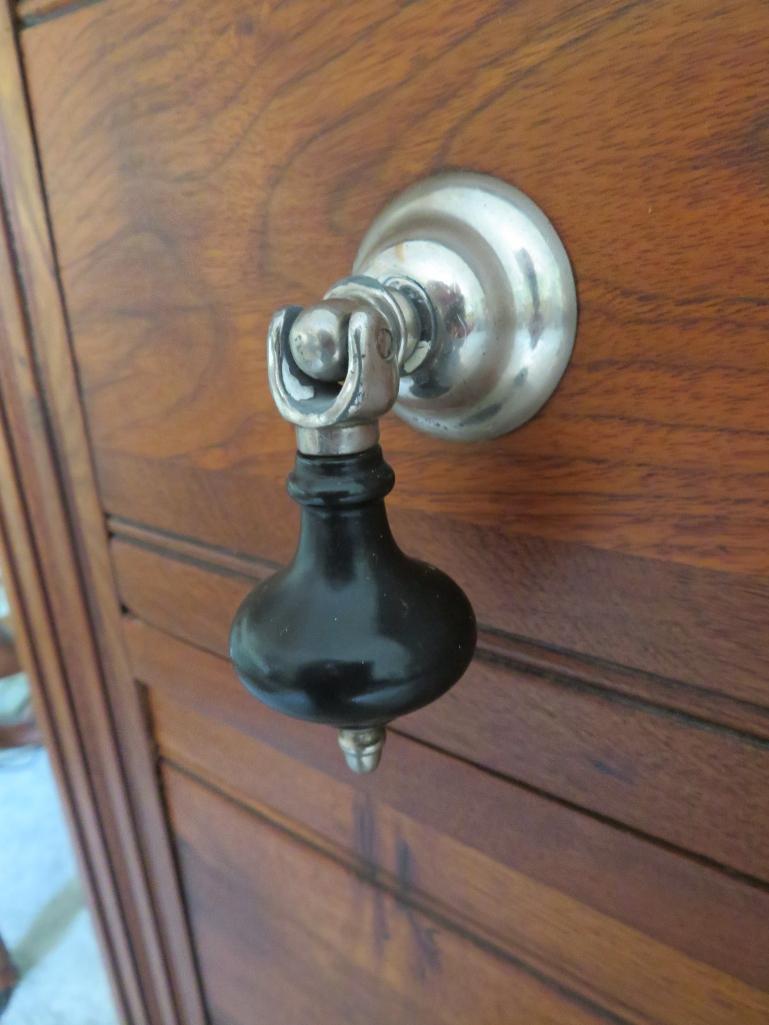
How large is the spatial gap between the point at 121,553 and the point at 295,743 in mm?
135

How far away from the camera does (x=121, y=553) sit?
420 mm

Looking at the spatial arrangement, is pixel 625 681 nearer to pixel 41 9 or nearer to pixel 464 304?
pixel 464 304

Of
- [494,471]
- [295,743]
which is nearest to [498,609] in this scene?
[494,471]

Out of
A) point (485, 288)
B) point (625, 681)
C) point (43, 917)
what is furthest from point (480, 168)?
point (43, 917)

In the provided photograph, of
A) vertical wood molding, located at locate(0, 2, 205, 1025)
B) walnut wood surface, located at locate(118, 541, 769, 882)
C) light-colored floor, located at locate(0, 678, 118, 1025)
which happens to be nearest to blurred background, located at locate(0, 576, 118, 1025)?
light-colored floor, located at locate(0, 678, 118, 1025)

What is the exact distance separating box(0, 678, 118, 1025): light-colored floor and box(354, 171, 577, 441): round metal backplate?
93 centimetres

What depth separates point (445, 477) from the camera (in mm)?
261

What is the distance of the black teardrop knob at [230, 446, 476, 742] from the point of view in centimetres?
18

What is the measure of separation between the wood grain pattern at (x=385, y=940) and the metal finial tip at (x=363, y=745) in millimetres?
122

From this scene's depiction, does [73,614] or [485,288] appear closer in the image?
[485,288]

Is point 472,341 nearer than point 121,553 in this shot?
Yes

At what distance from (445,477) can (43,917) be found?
104cm

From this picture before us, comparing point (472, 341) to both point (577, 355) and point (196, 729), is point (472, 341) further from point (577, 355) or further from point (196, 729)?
point (196, 729)

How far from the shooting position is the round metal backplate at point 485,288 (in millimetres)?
211
